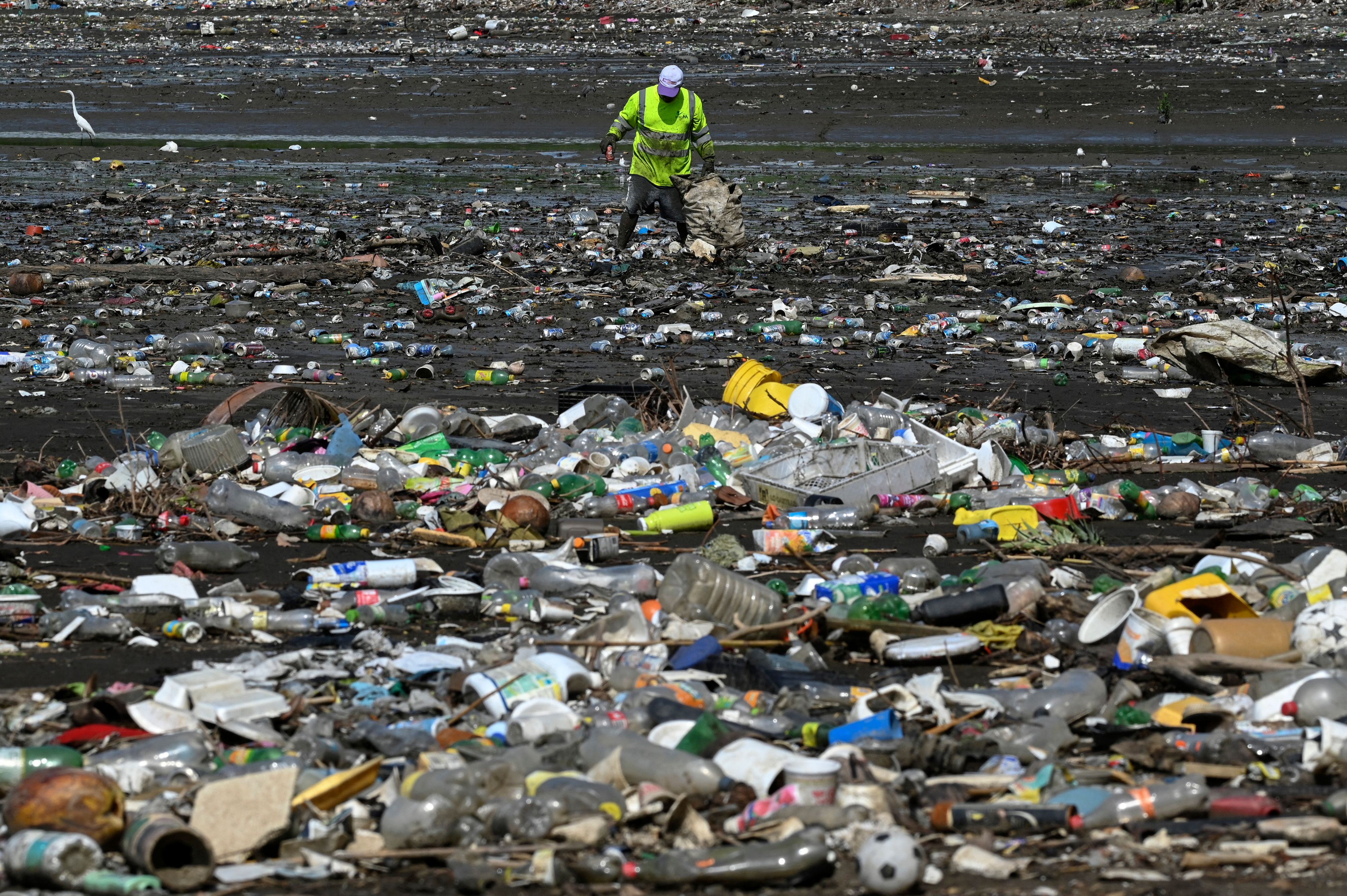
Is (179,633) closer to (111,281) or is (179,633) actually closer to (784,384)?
(784,384)

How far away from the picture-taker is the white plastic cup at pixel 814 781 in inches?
123

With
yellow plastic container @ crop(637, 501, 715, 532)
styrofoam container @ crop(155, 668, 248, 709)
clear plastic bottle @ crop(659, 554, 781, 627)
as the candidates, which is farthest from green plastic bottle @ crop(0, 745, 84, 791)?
yellow plastic container @ crop(637, 501, 715, 532)

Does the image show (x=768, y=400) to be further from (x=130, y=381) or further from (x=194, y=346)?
(x=194, y=346)

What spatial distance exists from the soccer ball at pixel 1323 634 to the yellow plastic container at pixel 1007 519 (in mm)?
1346

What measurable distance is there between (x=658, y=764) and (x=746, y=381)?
391 centimetres

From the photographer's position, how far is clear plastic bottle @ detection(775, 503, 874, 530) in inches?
209

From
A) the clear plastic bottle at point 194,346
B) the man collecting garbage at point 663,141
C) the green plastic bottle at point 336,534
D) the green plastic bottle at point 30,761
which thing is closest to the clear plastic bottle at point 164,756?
the green plastic bottle at point 30,761

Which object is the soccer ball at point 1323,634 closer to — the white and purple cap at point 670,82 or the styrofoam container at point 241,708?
the styrofoam container at point 241,708

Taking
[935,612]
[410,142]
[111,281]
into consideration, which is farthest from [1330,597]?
[410,142]

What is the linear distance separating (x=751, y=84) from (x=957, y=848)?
19.2 metres

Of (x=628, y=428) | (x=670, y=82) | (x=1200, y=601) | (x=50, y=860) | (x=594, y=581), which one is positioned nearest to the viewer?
(x=50, y=860)

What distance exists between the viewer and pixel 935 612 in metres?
4.27

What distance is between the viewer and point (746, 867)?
2.88 metres

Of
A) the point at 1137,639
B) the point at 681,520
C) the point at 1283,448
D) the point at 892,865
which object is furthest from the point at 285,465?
the point at 1283,448
